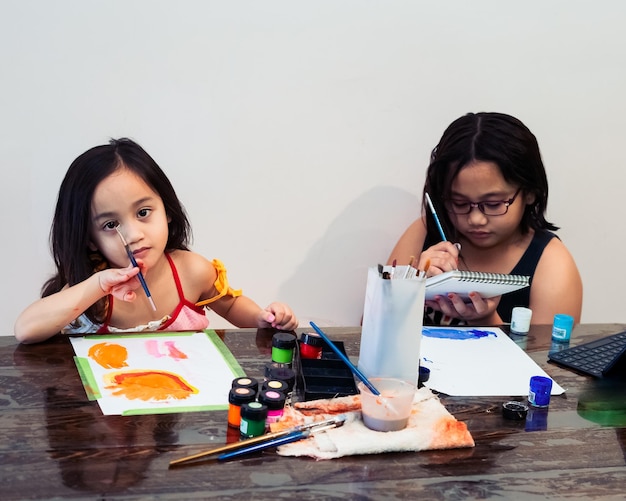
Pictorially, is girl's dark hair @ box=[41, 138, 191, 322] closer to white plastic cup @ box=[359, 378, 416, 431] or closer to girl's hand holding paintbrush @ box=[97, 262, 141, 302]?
girl's hand holding paintbrush @ box=[97, 262, 141, 302]

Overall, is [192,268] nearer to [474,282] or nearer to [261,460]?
[474,282]

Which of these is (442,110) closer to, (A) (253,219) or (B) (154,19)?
(A) (253,219)

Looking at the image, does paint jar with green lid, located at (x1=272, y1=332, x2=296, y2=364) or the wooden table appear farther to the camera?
paint jar with green lid, located at (x1=272, y1=332, x2=296, y2=364)

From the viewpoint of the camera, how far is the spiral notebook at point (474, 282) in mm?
1437

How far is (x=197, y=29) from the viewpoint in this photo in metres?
1.84

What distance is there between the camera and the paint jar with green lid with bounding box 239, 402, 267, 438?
36.5 inches

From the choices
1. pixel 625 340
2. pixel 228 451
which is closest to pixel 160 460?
pixel 228 451

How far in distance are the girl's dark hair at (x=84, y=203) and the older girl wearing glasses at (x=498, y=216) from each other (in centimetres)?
64

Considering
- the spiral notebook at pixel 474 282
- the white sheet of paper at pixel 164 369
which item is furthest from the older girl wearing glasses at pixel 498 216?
the white sheet of paper at pixel 164 369

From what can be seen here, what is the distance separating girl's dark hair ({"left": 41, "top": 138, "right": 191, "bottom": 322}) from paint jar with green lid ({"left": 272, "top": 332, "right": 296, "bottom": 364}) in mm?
402

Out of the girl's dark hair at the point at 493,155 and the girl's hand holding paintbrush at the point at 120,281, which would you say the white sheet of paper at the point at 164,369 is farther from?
the girl's dark hair at the point at 493,155

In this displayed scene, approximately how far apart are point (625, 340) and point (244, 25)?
1141mm

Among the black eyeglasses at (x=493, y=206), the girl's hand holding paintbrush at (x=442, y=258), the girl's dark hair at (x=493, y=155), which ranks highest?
the girl's dark hair at (x=493, y=155)

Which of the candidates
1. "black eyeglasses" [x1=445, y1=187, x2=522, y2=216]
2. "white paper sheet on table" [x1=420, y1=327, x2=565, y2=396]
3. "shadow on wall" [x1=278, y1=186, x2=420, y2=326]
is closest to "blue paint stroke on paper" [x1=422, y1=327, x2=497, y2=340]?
"white paper sheet on table" [x1=420, y1=327, x2=565, y2=396]
